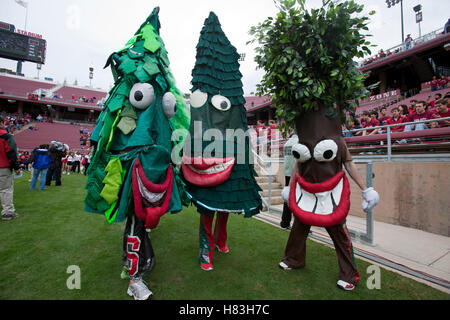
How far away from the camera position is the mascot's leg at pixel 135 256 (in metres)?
1.88

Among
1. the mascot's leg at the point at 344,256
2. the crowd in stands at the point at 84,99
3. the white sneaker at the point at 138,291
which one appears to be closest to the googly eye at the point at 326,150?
the mascot's leg at the point at 344,256

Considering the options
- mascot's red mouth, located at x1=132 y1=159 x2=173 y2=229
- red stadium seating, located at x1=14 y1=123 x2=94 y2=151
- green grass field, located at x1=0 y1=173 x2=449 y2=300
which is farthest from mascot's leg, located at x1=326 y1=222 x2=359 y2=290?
red stadium seating, located at x1=14 y1=123 x2=94 y2=151

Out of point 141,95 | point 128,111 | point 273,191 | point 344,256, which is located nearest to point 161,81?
point 141,95

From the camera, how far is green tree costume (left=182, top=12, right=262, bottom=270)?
2.28 m

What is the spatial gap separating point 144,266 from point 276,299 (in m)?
1.21

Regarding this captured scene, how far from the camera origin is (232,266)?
2.46 meters

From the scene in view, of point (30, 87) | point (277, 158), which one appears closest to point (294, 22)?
point (277, 158)

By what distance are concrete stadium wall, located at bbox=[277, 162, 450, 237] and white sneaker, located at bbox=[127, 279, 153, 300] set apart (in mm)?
4157

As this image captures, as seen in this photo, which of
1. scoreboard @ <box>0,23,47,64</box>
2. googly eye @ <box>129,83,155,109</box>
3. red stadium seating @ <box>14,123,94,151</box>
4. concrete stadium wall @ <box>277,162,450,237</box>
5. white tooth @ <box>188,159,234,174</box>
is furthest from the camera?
scoreboard @ <box>0,23,47,64</box>

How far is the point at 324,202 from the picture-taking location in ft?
6.90

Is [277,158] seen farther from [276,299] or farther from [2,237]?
[2,237]

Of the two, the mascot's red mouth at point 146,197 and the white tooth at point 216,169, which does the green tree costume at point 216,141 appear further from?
the mascot's red mouth at point 146,197

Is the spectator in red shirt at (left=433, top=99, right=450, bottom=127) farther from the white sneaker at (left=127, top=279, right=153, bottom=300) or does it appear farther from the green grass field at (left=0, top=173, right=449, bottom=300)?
the white sneaker at (left=127, top=279, right=153, bottom=300)

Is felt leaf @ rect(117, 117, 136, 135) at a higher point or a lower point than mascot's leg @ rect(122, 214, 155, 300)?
higher
